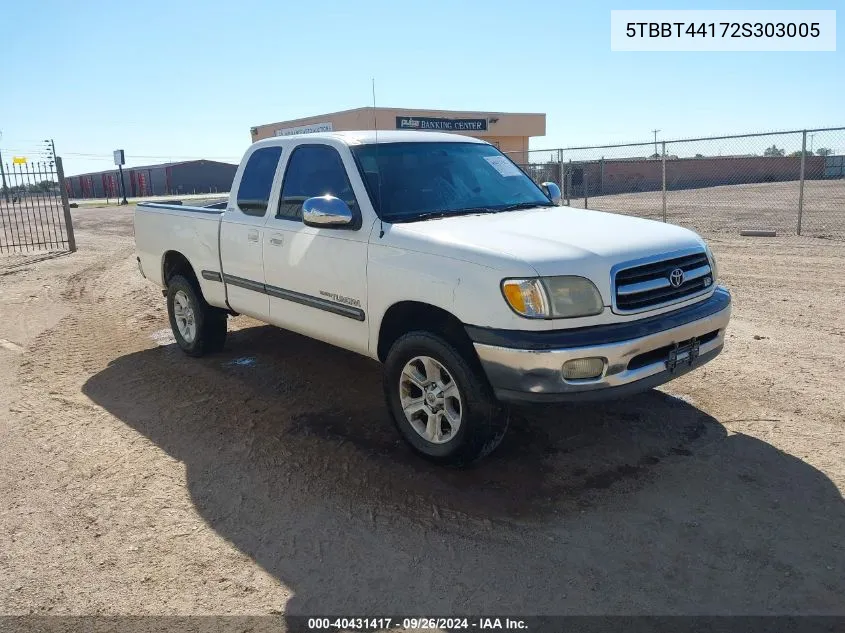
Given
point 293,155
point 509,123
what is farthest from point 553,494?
point 509,123

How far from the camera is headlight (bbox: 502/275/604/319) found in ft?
11.6

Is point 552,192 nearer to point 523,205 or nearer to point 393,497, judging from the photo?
point 523,205

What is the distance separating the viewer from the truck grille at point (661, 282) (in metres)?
3.70

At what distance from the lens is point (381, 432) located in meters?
4.70

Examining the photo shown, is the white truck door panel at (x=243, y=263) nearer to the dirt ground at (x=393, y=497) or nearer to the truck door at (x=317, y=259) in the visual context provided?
the truck door at (x=317, y=259)

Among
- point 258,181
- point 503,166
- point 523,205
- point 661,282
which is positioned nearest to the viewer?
point 661,282

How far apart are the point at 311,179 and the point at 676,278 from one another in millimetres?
2647

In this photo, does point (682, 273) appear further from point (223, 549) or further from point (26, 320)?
point (26, 320)

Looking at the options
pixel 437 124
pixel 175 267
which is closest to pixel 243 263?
pixel 175 267

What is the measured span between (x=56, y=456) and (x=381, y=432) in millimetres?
2122

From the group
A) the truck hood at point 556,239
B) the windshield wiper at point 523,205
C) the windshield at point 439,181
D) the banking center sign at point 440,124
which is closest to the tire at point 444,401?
the truck hood at point 556,239

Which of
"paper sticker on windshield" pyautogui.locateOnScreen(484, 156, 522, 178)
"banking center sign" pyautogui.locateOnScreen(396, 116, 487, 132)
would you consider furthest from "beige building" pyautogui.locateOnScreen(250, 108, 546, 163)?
"paper sticker on windshield" pyautogui.locateOnScreen(484, 156, 522, 178)

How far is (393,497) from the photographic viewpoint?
150 inches

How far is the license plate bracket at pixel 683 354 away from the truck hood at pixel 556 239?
551mm
